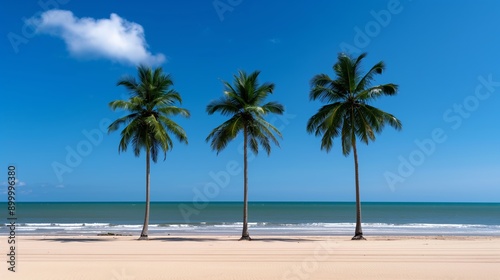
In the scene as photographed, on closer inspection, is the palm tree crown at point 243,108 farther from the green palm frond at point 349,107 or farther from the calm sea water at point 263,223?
the calm sea water at point 263,223

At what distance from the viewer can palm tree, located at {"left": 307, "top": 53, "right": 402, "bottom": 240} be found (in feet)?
70.4

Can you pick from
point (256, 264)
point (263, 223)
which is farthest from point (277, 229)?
point (256, 264)

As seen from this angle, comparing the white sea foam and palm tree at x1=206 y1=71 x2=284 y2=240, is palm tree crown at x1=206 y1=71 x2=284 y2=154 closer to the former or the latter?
palm tree at x1=206 y1=71 x2=284 y2=240

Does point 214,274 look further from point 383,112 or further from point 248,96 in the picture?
point 383,112

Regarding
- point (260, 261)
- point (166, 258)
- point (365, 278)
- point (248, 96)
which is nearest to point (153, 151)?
point (248, 96)

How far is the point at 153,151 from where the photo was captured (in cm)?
2339

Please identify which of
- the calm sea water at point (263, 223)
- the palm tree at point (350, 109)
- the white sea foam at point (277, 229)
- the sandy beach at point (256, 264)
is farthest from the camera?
the calm sea water at point (263, 223)

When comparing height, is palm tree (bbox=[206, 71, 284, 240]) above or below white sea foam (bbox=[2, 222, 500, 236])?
above

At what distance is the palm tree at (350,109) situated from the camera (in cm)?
2145

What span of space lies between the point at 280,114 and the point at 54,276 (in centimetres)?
1458

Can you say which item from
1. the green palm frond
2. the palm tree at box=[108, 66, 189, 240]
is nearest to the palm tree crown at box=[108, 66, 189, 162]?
the palm tree at box=[108, 66, 189, 240]

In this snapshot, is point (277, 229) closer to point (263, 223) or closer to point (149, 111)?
point (263, 223)

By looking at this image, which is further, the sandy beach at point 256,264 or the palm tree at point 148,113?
the palm tree at point 148,113

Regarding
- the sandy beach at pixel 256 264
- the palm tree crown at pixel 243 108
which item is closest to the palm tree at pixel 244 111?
the palm tree crown at pixel 243 108
